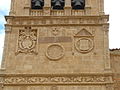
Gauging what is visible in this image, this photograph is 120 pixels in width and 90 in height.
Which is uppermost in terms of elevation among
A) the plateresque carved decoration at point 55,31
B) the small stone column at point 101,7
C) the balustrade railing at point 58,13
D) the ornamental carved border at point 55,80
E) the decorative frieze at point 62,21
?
the small stone column at point 101,7

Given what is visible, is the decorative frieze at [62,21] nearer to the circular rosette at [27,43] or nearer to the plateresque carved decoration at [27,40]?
the plateresque carved decoration at [27,40]

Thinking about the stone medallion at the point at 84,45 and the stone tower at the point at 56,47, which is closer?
the stone tower at the point at 56,47

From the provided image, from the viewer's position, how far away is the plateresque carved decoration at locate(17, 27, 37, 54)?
21766 millimetres

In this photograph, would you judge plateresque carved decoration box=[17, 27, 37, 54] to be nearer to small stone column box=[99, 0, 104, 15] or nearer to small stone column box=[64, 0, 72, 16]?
small stone column box=[64, 0, 72, 16]

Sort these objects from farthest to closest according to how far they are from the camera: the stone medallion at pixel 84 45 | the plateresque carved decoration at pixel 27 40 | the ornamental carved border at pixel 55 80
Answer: the plateresque carved decoration at pixel 27 40 < the stone medallion at pixel 84 45 < the ornamental carved border at pixel 55 80

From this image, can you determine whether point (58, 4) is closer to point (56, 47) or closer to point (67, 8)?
point (67, 8)

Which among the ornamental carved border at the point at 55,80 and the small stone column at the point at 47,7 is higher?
the small stone column at the point at 47,7

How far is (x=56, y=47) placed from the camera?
857 inches

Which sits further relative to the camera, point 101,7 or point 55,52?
point 101,7

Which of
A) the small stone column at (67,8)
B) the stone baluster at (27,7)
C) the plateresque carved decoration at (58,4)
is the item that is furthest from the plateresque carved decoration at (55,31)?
the stone baluster at (27,7)

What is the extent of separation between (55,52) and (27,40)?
6.13 feet

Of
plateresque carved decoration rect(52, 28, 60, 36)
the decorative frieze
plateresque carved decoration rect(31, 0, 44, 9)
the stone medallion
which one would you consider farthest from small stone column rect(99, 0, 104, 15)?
plateresque carved decoration rect(31, 0, 44, 9)

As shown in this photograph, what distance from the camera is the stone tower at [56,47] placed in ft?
67.7

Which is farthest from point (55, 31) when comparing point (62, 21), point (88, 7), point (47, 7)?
point (88, 7)
